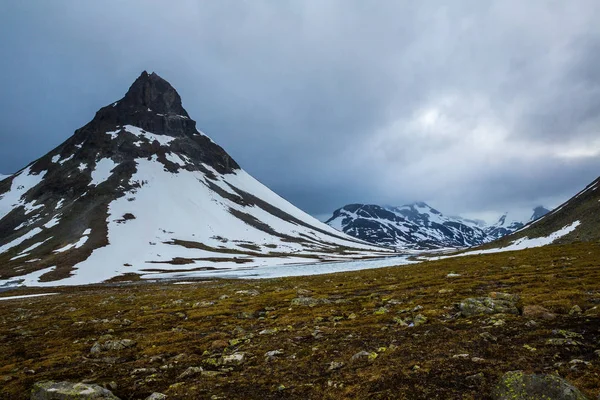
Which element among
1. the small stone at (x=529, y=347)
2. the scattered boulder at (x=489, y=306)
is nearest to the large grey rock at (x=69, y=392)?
the small stone at (x=529, y=347)

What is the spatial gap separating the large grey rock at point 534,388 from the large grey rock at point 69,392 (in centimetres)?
1138

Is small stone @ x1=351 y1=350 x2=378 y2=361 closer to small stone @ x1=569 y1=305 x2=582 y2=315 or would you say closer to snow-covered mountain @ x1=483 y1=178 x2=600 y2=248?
small stone @ x1=569 y1=305 x2=582 y2=315

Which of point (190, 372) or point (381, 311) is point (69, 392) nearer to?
point (190, 372)

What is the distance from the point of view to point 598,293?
737 inches

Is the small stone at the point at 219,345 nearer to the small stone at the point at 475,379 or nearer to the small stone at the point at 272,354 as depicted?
the small stone at the point at 272,354

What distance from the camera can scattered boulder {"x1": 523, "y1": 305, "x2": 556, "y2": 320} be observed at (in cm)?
1521

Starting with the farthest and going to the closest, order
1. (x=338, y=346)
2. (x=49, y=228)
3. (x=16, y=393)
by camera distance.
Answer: (x=49, y=228)
(x=338, y=346)
(x=16, y=393)

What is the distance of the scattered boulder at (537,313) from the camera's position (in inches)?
599

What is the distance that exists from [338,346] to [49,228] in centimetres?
21007

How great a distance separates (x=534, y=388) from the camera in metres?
8.01

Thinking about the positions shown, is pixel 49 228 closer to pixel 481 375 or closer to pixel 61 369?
pixel 61 369

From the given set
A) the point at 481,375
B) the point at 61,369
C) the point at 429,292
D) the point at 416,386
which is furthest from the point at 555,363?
the point at 61,369

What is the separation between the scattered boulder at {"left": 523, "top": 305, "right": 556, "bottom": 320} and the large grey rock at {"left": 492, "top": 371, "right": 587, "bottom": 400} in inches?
335

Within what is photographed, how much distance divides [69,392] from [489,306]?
1858cm
